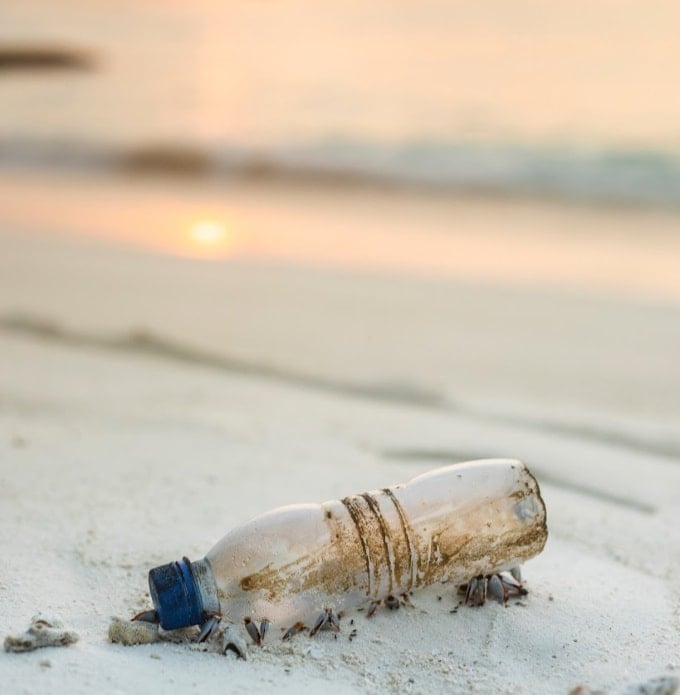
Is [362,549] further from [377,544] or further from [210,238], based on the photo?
[210,238]

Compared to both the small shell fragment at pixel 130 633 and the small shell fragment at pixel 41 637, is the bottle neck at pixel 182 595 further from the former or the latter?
the small shell fragment at pixel 41 637

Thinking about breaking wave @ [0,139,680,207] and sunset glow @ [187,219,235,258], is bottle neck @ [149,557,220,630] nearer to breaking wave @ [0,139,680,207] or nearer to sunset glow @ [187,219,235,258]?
sunset glow @ [187,219,235,258]

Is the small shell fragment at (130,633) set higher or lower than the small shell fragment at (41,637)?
lower

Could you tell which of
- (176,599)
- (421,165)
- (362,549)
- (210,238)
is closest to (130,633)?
(176,599)

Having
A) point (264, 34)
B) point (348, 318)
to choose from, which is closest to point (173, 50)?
point (264, 34)

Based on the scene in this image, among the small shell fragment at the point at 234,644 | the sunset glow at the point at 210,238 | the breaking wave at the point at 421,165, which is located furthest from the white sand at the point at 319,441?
the breaking wave at the point at 421,165

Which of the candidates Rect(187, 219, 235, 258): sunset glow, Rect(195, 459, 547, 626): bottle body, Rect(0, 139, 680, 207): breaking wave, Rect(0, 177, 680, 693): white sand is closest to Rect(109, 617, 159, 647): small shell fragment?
Rect(0, 177, 680, 693): white sand
